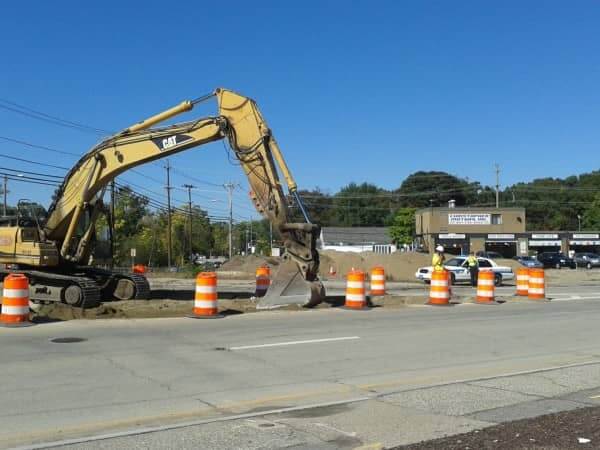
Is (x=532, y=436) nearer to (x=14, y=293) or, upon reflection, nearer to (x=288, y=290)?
(x=14, y=293)

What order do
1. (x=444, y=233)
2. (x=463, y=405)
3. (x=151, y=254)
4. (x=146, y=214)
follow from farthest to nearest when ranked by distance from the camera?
(x=146, y=214) < (x=151, y=254) < (x=444, y=233) < (x=463, y=405)

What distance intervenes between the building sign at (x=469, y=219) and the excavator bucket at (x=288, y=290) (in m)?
63.3

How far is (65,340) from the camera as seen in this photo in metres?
12.2

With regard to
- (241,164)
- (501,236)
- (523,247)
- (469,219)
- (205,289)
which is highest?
(469,219)

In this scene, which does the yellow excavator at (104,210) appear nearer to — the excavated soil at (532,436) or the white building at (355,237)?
the excavated soil at (532,436)

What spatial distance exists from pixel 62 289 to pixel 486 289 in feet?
40.5

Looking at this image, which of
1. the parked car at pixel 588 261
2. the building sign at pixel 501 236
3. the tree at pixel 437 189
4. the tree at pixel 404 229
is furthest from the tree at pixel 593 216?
the parked car at pixel 588 261

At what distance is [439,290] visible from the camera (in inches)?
793

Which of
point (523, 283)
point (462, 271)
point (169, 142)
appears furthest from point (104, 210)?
point (462, 271)

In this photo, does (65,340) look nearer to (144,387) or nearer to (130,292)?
(144,387)

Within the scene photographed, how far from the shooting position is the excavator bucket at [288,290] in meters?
17.6

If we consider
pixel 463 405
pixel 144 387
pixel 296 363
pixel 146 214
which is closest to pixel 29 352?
pixel 144 387

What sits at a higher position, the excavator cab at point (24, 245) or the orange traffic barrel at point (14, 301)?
the excavator cab at point (24, 245)

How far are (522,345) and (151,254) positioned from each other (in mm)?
75165
